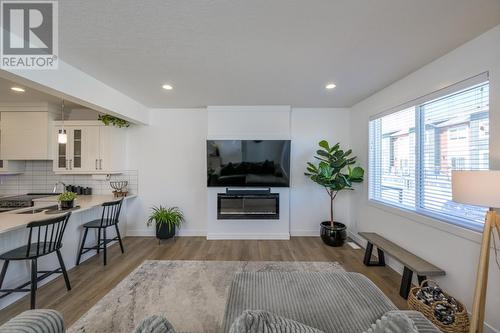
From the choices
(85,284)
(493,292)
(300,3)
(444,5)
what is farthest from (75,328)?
(444,5)

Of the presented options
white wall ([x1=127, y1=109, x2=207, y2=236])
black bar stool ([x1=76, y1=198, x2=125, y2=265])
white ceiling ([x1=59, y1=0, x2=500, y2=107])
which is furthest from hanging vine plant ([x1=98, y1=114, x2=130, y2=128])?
black bar stool ([x1=76, y1=198, x2=125, y2=265])

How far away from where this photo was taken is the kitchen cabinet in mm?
3918

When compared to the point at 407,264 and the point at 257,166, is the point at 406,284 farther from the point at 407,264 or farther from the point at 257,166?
the point at 257,166

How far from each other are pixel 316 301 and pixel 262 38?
213cm

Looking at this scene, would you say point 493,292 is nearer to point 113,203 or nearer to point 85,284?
point 85,284

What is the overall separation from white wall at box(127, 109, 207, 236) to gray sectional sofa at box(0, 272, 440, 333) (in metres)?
2.79

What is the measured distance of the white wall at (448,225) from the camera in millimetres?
1739

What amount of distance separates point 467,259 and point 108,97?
4620 millimetres

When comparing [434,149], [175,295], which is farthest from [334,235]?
[175,295]

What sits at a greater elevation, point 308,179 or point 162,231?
point 308,179

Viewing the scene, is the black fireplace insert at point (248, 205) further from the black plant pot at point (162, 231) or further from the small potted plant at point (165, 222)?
the black plant pot at point (162, 231)

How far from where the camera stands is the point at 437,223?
2234 mm

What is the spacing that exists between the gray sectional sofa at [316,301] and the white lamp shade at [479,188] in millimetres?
930

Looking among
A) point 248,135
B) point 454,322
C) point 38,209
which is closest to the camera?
point 454,322
